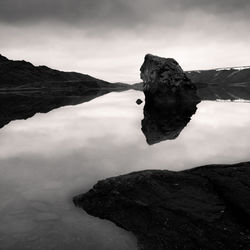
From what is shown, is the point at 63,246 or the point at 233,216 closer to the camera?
the point at 63,246

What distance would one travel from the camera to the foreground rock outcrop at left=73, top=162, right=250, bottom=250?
7.43 meters

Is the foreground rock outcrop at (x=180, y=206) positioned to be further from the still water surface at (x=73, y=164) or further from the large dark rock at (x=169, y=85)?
the large dark rock at (x=169, y=85)

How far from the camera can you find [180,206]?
8.70m

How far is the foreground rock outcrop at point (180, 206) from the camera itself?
743cm

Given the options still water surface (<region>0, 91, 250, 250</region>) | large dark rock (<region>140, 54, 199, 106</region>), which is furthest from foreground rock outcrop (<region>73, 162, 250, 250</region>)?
large dark rock (<region>140, 54, 199, 106</region>)

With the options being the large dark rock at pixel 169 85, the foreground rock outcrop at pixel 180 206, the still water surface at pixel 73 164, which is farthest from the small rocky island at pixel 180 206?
the large dark rock at pixel 169 85

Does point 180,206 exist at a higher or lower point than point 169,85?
lower

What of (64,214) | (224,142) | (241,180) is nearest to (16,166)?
(64,214)

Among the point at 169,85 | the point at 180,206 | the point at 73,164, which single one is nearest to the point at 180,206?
the point at 180,206

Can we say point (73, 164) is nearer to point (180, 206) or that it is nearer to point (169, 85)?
point (180, 206)

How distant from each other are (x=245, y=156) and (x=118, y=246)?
947cm

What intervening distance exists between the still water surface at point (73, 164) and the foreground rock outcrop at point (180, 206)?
1.63ft

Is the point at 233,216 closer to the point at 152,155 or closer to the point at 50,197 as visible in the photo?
the point at 50,197

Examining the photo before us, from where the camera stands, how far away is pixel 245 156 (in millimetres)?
15000
